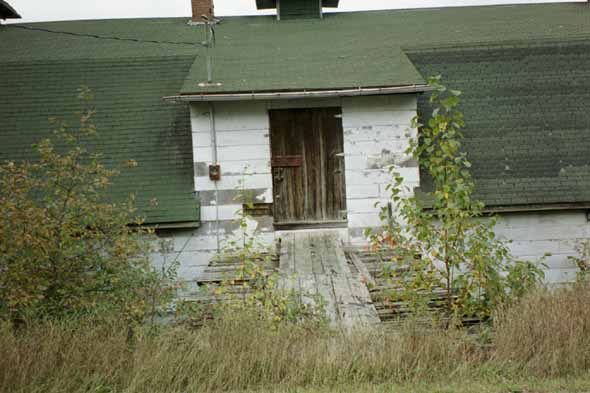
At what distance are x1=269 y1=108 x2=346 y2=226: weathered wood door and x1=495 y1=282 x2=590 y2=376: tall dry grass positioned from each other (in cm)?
543

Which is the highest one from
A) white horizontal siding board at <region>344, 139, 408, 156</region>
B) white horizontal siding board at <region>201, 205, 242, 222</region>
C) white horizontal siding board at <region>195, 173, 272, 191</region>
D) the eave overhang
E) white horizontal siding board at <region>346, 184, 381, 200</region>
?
the eave overhang

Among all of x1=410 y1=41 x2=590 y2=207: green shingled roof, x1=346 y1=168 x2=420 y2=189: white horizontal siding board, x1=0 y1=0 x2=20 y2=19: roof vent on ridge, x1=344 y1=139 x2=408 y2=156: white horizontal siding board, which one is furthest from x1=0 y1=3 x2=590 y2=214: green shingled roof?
x1=346 y1=168 x2=420 y2=189: white horizontal siding board

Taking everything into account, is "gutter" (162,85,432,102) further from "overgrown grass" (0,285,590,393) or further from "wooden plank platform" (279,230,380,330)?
"overgrown grass" (0,285,590,393)

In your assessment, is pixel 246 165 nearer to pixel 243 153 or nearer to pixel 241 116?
pixel 243 153

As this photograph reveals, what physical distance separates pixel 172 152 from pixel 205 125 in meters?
0.93

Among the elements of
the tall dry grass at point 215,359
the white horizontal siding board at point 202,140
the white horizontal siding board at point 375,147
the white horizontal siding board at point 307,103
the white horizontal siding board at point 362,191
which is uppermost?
the white horizontal siding board at point 307,103

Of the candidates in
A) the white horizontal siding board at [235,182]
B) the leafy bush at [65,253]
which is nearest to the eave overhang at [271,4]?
the white horizontal siding board at [235,182]

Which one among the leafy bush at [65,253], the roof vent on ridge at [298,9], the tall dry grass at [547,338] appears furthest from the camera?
the roof vent on ridge at [298,9]

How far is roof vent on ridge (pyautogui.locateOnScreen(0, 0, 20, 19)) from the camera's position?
48.0 ft

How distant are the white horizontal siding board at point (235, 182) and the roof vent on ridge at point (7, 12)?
26.2 ft

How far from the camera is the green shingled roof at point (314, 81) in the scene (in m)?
10.8

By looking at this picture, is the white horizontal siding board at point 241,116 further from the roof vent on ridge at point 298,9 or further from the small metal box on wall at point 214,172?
the roof vent on ridge at point 298,9

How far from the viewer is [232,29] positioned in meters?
14.9

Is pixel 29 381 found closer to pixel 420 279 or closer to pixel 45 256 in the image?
pixel 45 256
